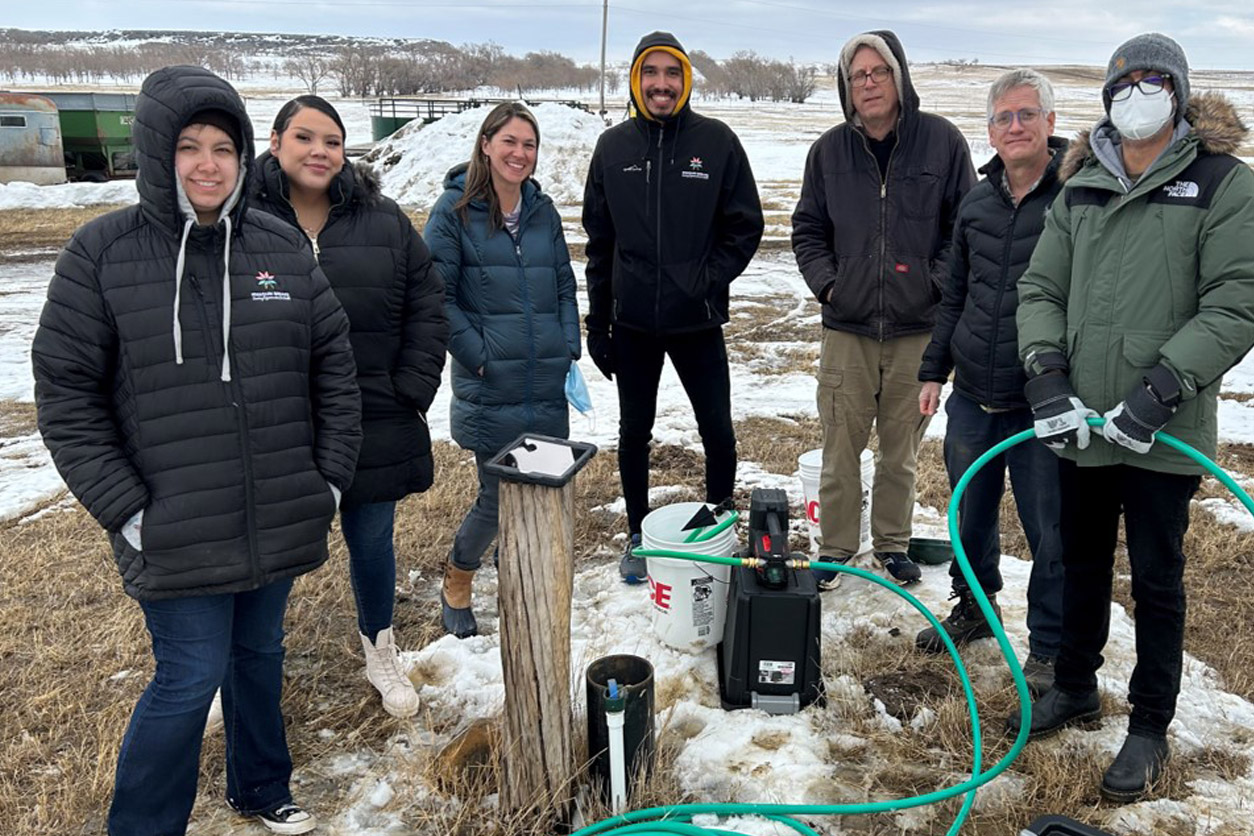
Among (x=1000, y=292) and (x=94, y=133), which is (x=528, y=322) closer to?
(x=1000, y=292)

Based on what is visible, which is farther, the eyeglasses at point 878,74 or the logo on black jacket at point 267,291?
the eyeglasses at point 878,74

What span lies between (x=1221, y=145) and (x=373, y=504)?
2.58 meters

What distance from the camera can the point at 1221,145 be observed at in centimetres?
237

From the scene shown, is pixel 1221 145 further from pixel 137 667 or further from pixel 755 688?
pixel 137 667

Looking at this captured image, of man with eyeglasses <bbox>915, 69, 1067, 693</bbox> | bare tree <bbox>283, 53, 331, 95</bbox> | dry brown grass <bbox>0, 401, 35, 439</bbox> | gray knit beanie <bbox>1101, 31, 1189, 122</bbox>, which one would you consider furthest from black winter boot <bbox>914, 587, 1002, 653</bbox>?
bare tree <bbox>283, 53, 331, 95</bbox>

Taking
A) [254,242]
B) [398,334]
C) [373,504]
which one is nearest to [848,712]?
[373,504]

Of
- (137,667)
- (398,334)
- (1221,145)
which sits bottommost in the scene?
(137,667)

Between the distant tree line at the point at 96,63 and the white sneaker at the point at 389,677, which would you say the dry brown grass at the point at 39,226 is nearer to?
the white sneaker at the point at 389,677

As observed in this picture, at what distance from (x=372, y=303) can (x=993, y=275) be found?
201 cm

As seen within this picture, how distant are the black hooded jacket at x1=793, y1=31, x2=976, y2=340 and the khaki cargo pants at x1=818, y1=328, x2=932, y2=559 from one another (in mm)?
114

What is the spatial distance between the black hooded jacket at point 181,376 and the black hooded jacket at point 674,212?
1.76m

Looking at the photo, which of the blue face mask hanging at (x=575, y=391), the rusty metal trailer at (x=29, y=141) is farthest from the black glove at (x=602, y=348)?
the rusty metal trailer at (x=29, y=141)

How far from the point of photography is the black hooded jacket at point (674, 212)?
382 cm

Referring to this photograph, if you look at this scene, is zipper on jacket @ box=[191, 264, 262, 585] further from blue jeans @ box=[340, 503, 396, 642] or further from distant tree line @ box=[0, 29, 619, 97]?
distant tree line @ box=[0, 29, 619, 97]
